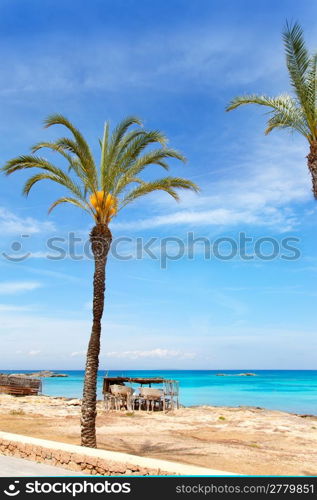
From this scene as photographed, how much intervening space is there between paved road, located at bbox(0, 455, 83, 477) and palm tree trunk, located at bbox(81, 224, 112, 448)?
3.96 metres

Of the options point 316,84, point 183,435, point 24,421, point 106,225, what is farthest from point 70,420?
point 316,84

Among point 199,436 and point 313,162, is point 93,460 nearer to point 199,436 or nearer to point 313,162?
point 313,162

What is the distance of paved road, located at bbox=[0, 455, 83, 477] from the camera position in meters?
8.58

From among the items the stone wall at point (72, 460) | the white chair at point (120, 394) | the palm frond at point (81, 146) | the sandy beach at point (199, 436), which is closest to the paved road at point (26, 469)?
the stone wall at point (72, 460)

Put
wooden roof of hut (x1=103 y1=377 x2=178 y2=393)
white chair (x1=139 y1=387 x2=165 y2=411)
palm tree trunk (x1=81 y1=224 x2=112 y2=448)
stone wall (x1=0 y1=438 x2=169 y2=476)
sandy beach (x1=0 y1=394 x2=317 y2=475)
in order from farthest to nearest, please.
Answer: wooden roof of hut (x1=103 y1=377 x2=178 y2=393)
white chair (x1=139 y1=387 x2=165 y2=411)
sandy beach (x1=0 y1=394 x2=317 y2=475)
palm tree trunk (x1=81 y1=224 x2=112 y2=448)
stone wall (x1=0 y1=438 x2=169 y2=476)

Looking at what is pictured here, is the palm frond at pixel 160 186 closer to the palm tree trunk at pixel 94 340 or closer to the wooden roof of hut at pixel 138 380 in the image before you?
the palm tree trunk at pixel 94 340

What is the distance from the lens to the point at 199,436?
72.4 ft

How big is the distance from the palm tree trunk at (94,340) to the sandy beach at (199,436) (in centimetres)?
263

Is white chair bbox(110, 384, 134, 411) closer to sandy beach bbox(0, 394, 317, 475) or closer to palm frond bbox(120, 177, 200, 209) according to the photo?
sandy beach bbox(0, 394, 317, 475)

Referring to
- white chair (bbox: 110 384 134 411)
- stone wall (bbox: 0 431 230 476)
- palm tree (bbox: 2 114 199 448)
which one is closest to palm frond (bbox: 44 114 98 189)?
palm tree (bbox: 2 114 199 448)
